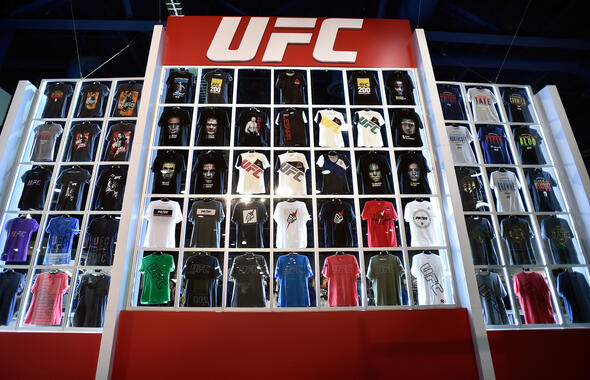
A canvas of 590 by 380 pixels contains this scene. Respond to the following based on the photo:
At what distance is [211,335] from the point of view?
265 centimetres

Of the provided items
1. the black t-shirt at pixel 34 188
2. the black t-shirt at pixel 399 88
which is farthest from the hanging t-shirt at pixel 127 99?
the black t-shirt at pixel 399 88

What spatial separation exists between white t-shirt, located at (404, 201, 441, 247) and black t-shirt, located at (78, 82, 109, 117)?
3.18 meters

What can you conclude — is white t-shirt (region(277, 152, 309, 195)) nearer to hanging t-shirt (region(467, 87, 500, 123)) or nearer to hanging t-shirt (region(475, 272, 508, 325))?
hanging t-shirt (region(475, 272, 508, 325))

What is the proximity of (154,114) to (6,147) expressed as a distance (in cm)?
134

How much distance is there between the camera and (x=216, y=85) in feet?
12.3

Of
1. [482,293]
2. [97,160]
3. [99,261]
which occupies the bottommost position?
[482,293]

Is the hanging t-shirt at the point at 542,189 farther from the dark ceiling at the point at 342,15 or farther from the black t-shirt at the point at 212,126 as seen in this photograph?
the black t-shirt at the point at 212,126

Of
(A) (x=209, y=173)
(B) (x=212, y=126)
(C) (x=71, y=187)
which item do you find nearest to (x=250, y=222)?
(A) (x=209, y=173)

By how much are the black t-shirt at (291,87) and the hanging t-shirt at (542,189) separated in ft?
7.68

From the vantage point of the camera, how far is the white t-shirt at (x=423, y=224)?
3.18m

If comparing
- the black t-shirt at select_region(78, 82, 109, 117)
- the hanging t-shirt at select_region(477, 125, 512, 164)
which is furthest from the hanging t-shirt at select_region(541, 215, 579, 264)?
the black t-shirt at select_region(78, 82, 109, 117)

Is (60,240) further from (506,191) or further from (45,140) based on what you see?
(506,191)

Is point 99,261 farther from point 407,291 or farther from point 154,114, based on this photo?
point 407,291

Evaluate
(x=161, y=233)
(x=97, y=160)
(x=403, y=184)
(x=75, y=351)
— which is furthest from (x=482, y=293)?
(x=97, y=160)
